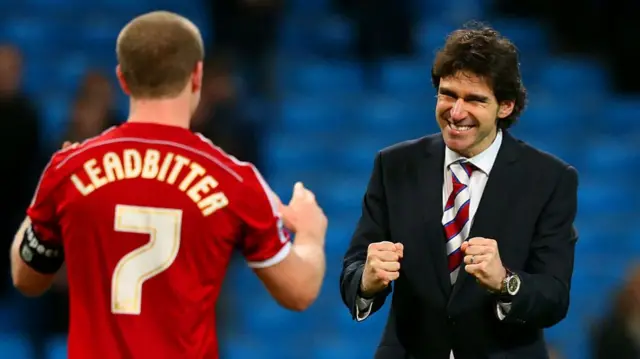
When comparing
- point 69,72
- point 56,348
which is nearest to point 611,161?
point 69,72

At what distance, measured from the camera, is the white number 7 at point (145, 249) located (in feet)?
10.3

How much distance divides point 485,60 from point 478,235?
477 mm

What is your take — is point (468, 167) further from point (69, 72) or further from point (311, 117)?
point (69, 72)

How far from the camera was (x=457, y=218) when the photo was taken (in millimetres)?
3414

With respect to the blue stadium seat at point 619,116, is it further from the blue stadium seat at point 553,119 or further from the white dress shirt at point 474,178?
the white dress shirt at point 474,178

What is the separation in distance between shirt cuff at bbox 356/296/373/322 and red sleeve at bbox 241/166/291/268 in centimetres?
25

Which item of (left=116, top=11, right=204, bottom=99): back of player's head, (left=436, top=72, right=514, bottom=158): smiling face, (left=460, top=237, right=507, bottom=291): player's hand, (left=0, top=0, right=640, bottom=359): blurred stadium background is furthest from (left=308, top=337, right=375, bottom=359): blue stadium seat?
(left=116, top=11, right=204, bottom=99): back of player's head

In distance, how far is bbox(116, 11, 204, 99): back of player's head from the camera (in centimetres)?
317

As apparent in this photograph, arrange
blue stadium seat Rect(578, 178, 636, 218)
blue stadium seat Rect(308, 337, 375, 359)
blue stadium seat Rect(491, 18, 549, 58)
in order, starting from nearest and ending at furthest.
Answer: blue stadium seat Rect(308, 337, 375, 359), blue stadium seat Rect(578, 178, 636, 218), blue stadium seat Rect(491, 18, 549, 58)

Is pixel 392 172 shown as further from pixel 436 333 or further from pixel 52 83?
pixel 52 83

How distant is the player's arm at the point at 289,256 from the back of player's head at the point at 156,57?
0.39 meters

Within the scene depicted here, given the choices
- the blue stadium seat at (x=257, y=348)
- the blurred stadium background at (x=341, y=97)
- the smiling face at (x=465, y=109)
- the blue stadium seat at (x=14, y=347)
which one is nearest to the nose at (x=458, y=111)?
the smiling face at (x=465, y=109)

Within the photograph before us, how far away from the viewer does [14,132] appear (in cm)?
631

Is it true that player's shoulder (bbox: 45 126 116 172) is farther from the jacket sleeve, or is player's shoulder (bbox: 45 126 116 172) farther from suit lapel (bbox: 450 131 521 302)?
suit lapel (bbox: 450 131 521 302)
